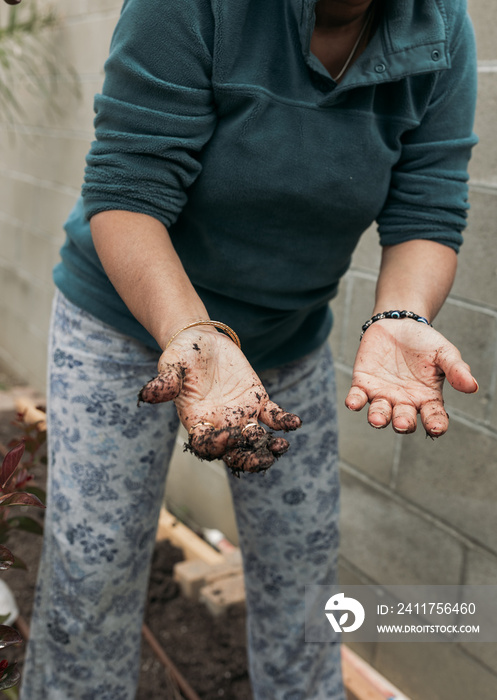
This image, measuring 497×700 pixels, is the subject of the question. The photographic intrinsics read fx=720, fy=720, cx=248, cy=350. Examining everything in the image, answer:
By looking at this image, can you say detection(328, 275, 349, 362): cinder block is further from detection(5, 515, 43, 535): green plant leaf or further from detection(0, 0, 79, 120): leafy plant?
detection(0, 0, 79, 120): leafy plant

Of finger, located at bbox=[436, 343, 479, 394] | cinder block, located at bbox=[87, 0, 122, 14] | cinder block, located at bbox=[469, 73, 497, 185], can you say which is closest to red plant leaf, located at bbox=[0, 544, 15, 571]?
finger, located at bbox=[436, 343, 479, 394]

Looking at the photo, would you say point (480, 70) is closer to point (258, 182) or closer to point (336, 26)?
point (336, 26)

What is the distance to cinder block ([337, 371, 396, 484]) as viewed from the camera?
2035 millimetres

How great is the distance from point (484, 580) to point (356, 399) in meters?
1.01

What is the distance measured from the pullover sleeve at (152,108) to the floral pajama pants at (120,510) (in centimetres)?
33

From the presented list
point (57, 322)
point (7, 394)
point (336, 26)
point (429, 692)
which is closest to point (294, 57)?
point (336, 26)

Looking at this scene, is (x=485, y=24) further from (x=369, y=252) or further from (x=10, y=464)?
(x=10, y=464)

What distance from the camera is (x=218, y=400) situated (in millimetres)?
962

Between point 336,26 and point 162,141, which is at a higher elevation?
point 336,26

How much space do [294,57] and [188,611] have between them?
1790 mm

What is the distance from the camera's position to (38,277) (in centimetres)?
374

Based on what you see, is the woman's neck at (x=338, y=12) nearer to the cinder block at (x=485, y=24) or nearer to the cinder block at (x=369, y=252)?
the cinder block at (x=485, y=24)

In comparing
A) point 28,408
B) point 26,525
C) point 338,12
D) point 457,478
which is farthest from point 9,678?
point 28,408

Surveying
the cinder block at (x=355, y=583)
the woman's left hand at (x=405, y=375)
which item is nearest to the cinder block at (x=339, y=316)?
the cinder block at (x=355, y=583)
